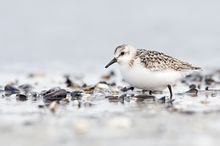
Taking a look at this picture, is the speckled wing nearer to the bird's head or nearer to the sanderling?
the sanderling

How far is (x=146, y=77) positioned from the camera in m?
8.68

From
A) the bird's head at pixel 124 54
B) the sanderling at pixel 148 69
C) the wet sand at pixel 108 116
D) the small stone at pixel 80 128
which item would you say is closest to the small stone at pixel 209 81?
the wet sand at pixel 108 116

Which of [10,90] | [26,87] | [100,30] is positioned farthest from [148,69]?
[100,30]

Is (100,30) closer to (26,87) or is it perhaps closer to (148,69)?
(26,87)

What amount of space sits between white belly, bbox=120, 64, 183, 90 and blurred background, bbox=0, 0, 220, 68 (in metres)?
4.95

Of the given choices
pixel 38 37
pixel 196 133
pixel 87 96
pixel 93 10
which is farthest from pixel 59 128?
pixel 93 10

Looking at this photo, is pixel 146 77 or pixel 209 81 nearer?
pixel 146 77

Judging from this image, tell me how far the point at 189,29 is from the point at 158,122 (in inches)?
424

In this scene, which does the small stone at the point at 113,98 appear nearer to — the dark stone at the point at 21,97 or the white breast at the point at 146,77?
the white breast at the point at 146,77

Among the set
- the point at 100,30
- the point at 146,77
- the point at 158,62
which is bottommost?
the point at 146,77

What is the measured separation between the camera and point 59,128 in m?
5.78

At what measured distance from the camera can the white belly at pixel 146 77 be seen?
867 centimetres

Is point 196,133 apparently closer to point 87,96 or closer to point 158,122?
point 158,122

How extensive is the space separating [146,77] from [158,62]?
0.38m
